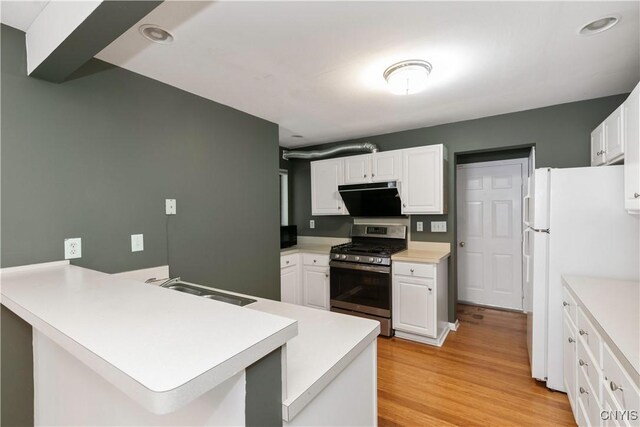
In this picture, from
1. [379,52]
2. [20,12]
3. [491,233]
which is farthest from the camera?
[491,233]

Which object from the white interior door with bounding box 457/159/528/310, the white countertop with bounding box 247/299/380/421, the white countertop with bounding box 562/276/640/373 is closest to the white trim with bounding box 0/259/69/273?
the white countertop with bounding box 247/299/380/421

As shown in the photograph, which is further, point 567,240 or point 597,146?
point 597,146

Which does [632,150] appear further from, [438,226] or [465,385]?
[465,385]

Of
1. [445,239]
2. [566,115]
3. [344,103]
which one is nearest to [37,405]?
[344,103]

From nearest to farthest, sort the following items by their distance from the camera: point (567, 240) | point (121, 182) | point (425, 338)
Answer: point (121, 182) < point (567, 240) < point (425, 338)

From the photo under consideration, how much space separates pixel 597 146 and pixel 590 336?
1692 mm

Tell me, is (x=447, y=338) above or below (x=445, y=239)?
below

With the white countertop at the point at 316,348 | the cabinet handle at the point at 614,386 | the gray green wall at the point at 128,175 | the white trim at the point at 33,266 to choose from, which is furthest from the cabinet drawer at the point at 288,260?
the cabinet handle at the point at 614,386

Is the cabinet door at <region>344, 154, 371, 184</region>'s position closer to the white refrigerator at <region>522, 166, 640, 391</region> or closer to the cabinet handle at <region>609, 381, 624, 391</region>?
the white refrigerator at <region>522, 166, 640, 391</region>

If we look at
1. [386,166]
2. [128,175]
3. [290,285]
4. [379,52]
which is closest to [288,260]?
[290,285]

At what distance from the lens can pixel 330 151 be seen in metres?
3.89

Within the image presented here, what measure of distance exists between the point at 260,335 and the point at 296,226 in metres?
3.53

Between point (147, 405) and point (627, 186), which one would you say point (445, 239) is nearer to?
point (627, 186)

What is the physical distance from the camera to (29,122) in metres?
1.54
